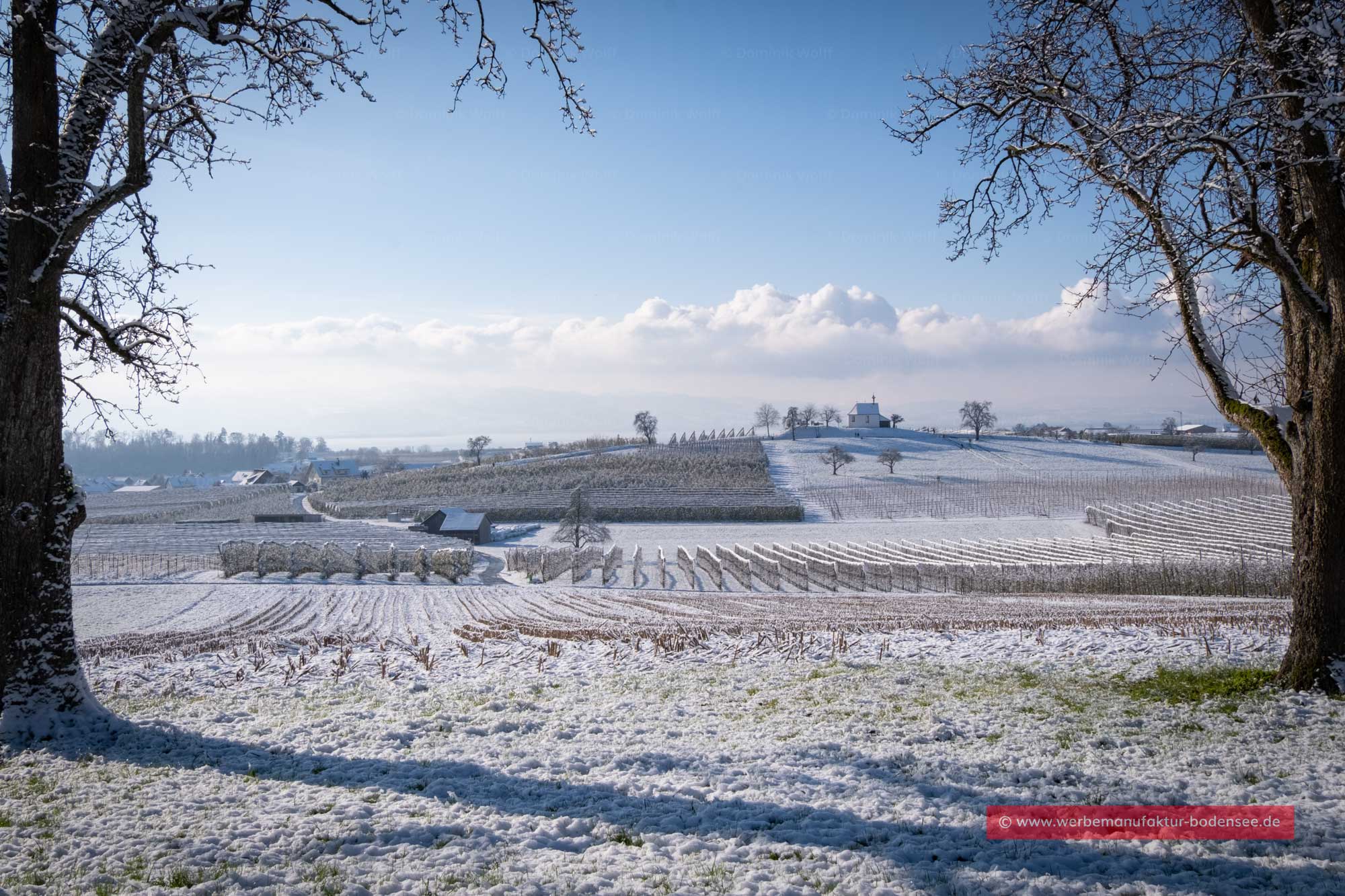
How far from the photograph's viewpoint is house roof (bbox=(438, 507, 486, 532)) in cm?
6234

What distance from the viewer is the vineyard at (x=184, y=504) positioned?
83.4m

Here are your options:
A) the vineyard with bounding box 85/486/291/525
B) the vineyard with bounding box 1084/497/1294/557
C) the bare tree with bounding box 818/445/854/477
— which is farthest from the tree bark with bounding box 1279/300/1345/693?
the vineyard with bounding box 85/486/291/525

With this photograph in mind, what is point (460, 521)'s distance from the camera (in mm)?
63312

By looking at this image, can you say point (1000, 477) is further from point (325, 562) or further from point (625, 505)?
point (325, 562)

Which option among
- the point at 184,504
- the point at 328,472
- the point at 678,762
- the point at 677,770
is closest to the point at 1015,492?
the point at 678,762

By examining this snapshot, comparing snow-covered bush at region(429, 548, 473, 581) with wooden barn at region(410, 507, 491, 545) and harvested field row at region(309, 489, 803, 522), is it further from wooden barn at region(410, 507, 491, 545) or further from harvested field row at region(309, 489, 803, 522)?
harvested field row at region(309, 489, 803, 522)

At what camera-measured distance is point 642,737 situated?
688 cm

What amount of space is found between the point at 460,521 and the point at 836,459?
2122 inches

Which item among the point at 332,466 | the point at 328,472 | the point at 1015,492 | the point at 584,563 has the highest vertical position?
the point at 332,466

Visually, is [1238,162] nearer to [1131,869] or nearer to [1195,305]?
[1195,305]

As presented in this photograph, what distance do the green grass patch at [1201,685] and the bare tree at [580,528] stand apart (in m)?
47.6

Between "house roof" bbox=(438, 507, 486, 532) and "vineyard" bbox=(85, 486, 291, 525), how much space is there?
29960 mm

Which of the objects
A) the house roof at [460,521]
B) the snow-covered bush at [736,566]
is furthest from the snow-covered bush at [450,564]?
the house roof at [460,521]

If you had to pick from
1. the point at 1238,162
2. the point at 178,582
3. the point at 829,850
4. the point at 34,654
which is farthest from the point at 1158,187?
the point at 178,582
